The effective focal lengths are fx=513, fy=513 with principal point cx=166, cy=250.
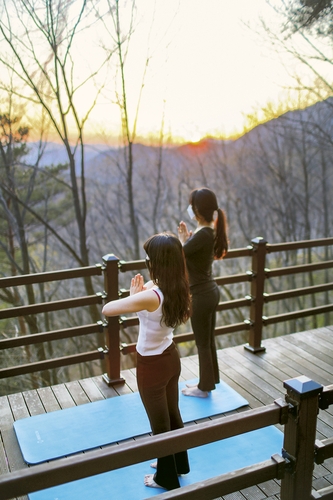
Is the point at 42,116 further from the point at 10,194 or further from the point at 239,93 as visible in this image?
the point at 239,93

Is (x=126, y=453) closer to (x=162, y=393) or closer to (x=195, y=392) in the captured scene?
(x=162, y=393)

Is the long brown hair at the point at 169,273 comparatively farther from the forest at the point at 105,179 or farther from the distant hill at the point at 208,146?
the distant hill at the point at 208,146

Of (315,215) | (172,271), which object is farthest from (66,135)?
(172,271)

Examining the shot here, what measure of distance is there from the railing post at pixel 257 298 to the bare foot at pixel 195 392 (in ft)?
3.00

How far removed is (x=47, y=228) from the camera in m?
9.08

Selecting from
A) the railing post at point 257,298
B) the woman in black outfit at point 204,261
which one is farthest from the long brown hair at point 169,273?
the railing post at point 257,298

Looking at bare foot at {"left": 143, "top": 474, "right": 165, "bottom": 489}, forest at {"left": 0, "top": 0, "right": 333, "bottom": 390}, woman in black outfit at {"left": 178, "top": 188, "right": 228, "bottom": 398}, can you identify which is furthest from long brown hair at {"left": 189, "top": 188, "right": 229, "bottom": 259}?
forest at {"left": 0, "top": 0, "right": 333, "bottom": 390}

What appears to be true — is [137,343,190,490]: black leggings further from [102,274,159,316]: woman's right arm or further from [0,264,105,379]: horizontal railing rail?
[0,264,105,379]: horizontal railing rail

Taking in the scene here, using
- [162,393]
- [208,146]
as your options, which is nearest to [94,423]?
[162,393]

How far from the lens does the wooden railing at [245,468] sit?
4.99 ft

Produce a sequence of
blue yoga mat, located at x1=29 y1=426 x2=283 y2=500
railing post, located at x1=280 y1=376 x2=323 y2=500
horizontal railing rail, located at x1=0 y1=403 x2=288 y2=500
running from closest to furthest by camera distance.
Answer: horizontal railing rail, located at x1=0 y1=403 x2=288 y2=500
railing post, located at x1=280 y1=376 x2=323 y2=500
blue yoga mat, located at x1=29 y1=426 x2=283 y2=500

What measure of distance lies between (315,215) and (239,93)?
11.3ft

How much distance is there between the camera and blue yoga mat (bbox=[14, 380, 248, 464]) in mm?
2957

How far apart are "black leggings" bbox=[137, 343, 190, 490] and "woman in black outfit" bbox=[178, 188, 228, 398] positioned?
86 centimetres
